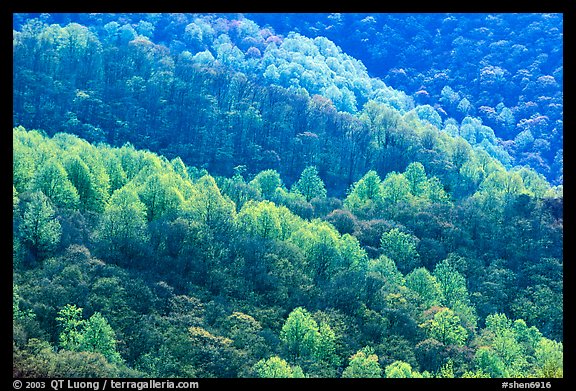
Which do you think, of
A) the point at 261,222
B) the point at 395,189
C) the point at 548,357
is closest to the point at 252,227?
the point at 261,222

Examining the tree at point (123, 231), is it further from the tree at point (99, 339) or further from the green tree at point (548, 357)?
the green tree at point (548, 357)

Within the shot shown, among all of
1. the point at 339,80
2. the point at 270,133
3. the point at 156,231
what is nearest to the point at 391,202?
the point at 270,133

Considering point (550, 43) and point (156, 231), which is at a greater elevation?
point (550, 43)

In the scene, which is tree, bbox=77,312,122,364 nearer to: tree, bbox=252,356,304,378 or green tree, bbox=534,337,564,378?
tree, bbox=252,356,304,378

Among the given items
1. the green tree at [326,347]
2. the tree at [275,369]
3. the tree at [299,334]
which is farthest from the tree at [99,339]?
the green tree at [326,347]

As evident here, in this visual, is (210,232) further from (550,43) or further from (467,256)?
(550,43)
